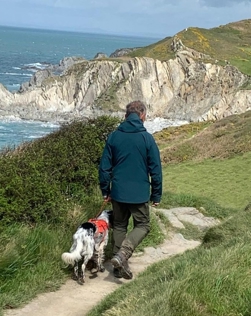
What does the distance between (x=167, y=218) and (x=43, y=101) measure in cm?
6255

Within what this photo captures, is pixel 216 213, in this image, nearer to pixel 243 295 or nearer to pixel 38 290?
pixel 38 290

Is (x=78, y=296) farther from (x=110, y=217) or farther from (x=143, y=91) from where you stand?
(x=143, y=91)

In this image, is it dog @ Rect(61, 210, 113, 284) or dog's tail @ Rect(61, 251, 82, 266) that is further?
dog @ Rect(61, 210, 113, 284)

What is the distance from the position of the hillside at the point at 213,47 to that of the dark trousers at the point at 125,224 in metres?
67.0

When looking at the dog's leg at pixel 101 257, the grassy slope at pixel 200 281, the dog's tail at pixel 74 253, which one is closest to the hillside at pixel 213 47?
the grassy slope at pixel 200 281

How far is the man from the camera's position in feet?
23.5

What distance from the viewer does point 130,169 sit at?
7.15 meters

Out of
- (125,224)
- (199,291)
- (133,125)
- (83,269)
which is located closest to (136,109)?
(133,125)

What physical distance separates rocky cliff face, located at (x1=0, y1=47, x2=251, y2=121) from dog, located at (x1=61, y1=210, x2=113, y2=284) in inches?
2339

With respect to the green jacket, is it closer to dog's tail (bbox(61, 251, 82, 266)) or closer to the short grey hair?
the short grey hair

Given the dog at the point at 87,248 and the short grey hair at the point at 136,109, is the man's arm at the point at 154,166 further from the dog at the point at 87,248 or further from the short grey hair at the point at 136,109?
the dog at the point at 87,248

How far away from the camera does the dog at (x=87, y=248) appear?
7215 millimetres

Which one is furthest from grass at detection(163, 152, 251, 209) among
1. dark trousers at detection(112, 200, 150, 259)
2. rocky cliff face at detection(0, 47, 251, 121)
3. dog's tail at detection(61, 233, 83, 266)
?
rocky cliff face at detection(0, 47, 251, 121)

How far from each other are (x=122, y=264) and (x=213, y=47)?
77077mm
